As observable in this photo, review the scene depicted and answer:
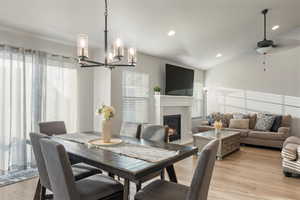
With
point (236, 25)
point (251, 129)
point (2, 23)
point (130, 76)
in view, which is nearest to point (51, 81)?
point (2, 23)

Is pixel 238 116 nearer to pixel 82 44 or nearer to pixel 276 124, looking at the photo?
pixel 276 124

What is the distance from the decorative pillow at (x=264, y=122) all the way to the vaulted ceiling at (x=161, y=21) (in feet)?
7.31

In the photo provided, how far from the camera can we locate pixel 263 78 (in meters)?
6.68

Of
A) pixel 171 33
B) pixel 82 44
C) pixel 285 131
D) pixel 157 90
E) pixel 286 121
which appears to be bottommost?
pixel 285 131

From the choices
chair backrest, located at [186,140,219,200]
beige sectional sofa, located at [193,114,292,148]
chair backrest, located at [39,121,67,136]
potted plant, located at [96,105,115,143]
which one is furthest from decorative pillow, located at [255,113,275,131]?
chair backrest, located at [39,121,67,136]

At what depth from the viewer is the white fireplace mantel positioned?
5.30 meters

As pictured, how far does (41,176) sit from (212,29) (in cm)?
415

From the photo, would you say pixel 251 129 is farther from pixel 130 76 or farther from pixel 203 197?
pixel 203 197

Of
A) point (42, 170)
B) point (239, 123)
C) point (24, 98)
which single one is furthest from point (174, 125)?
point (42, 170)

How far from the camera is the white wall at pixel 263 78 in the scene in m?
6.18

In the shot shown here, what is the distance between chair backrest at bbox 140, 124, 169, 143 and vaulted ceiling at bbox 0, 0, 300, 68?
1.86 metres

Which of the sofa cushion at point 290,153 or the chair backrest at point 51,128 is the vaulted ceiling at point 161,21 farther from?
the sofa cushion at point 290,153

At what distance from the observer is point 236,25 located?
4676 mm

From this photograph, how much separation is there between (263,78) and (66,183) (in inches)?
264
